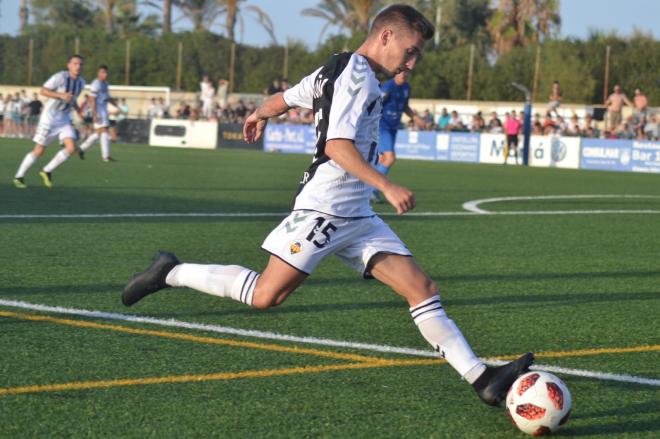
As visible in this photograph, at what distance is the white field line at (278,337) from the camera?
20.0 feet

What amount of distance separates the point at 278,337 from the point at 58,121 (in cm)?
1371

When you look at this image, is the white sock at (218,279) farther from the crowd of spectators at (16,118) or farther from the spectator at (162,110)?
the crowd of spectators at (16,118)

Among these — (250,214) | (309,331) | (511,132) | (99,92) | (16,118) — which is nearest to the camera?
(309,331)

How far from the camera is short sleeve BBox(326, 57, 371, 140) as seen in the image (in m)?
5.30

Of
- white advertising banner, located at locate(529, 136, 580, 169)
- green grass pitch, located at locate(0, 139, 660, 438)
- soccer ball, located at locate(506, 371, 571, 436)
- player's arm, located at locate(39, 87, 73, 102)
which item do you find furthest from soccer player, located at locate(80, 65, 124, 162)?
soccer ball, located at locate(506, 371, 571, 436)

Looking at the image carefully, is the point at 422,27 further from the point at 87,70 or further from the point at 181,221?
the point at 87,70

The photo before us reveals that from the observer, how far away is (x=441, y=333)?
5.32 meters

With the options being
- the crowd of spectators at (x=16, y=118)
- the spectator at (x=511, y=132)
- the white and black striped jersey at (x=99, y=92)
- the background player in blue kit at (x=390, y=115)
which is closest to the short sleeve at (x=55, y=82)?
the background player in blue kit at (x=390, y=115)

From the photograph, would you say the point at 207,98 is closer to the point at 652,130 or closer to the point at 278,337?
the point at 652,130

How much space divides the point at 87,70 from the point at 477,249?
201 ft

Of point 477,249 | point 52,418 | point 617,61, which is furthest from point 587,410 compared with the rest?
point 617,61

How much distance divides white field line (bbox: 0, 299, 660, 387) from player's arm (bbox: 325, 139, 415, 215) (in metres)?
1.59

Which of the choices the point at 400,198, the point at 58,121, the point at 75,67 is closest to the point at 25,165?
the point at 58,121

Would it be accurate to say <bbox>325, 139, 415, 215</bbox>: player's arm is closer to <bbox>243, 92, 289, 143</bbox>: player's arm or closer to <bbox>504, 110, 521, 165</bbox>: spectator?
<bbox>243, 92, 289, 143</bbox>: player's arm
